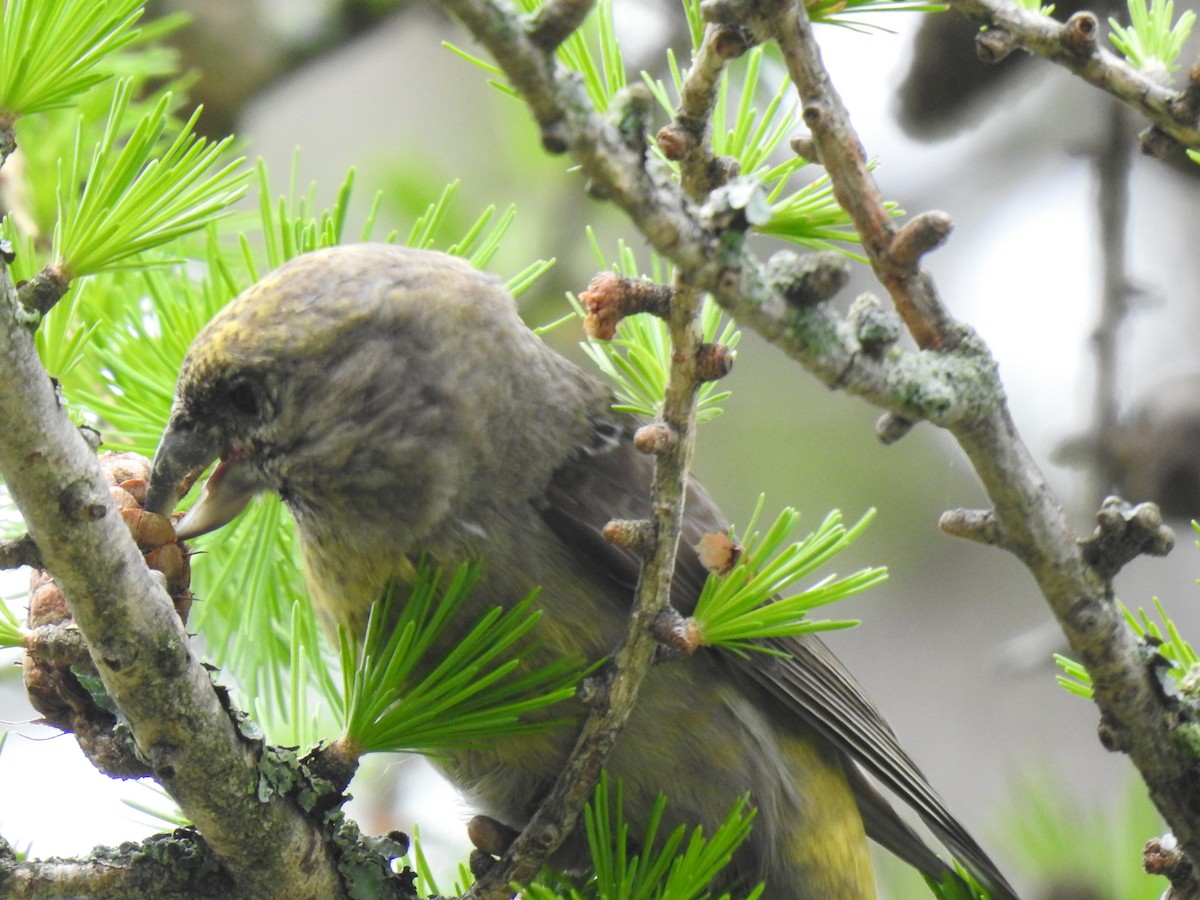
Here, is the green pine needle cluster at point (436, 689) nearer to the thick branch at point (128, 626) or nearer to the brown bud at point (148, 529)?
the thick branch at point (128, 626)

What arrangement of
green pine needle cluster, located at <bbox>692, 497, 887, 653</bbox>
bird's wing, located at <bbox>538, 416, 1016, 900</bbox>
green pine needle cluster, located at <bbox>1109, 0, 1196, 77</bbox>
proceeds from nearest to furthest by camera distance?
green pine needle cluster, located at <bbox>692, 497, 887, 653</bbox>
green pine needle cluster, located at <bbox>1109, 0, 1196, 77</bbox>
bird's wing, located at <bbox>538, 416, 1016, 900</bbox>

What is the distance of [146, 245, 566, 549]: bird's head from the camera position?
237 centimetres

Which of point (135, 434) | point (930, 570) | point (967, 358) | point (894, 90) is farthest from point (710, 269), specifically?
point (930, 570)

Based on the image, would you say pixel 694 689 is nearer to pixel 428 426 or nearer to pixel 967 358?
pixel 428 426

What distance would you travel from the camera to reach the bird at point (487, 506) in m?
2.38

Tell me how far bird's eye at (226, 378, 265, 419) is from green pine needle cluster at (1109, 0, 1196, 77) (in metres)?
1.60

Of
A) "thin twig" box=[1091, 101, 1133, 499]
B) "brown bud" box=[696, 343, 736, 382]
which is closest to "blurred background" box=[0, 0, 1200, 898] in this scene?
"thin twig" box=[1091, 101, 1133, 499]

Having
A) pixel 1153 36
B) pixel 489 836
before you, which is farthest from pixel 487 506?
pixel 1153 36

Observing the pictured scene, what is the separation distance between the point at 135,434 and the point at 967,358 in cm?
162

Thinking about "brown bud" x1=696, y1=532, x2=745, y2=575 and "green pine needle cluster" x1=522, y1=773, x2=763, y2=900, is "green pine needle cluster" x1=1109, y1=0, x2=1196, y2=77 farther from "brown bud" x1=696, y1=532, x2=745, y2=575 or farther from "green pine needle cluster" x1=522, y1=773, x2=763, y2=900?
"green pine needle cluster" x1=522, y1=773, x2=763, y2=900

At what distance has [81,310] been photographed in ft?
8.51

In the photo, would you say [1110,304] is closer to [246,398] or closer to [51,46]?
[246,398]

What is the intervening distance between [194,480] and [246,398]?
0.18m

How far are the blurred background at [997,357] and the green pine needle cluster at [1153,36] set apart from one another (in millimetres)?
1583
